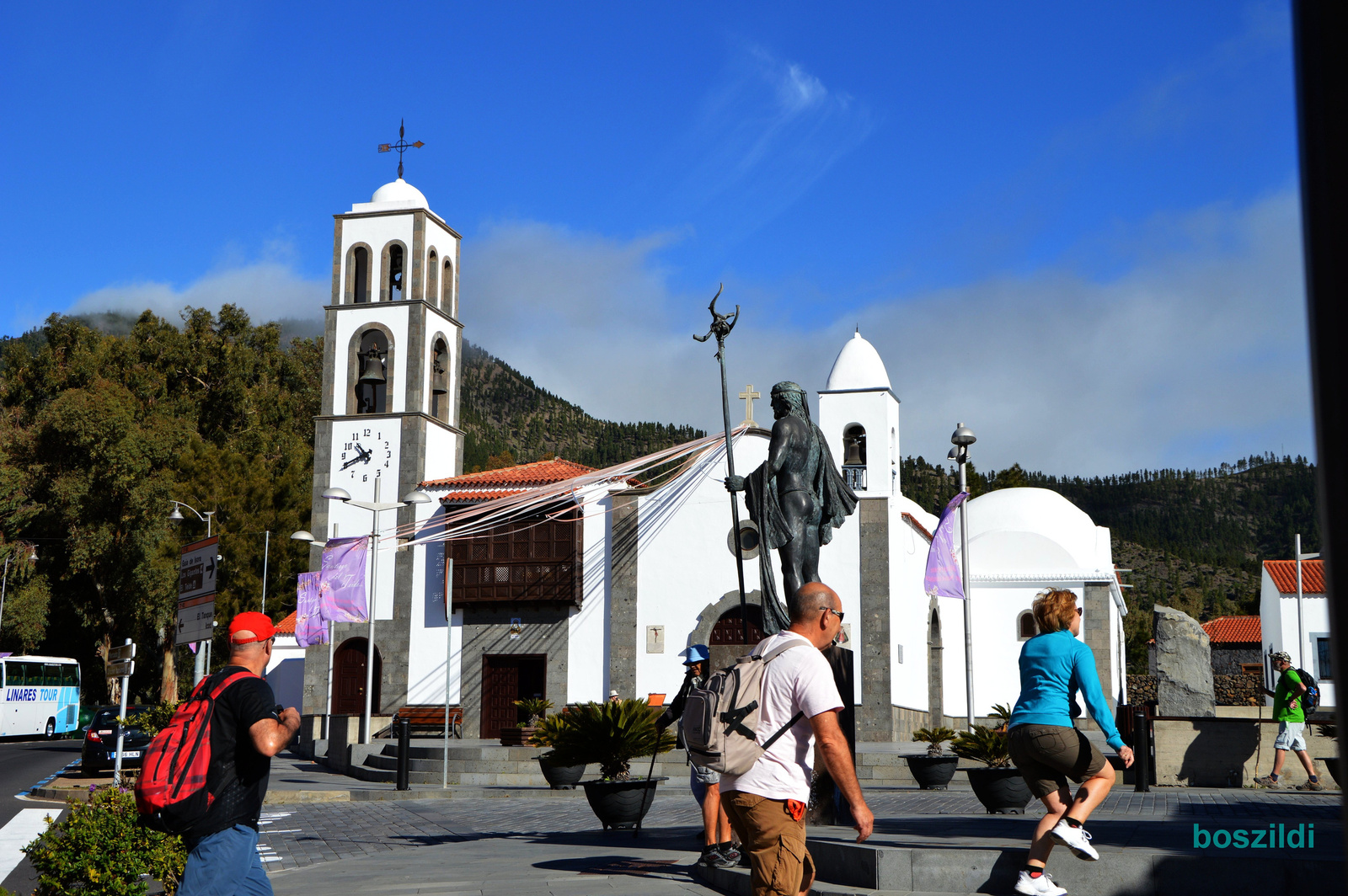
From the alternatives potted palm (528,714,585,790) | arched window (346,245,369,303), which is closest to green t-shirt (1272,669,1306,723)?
potted palm (528,714,585,790)

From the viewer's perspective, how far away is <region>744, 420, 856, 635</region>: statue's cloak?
943 cm

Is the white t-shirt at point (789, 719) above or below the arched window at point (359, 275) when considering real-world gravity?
below

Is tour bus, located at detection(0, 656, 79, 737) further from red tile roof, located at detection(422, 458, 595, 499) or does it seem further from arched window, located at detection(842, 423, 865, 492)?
arched window, located at detection(842, 423, 865, 492)

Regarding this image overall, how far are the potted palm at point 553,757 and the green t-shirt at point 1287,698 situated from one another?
285 inches

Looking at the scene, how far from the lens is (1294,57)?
1.46 metres

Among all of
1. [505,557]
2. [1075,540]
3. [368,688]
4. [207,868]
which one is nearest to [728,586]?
[505,557]

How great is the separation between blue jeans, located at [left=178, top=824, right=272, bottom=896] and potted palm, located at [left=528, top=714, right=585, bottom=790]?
655 centimetres

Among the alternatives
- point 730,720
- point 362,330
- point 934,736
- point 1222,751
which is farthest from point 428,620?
point 730,720

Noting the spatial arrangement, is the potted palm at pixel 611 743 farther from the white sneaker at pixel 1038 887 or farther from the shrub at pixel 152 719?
the shrub at pixel 152 719

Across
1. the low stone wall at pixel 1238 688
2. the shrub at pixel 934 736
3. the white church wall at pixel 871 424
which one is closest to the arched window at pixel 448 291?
the white church wall at pixel 871 424

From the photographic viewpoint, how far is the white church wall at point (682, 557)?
26.5 metres

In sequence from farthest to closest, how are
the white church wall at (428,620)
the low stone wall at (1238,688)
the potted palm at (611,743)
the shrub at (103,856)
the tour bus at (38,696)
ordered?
1. the low stone wall at (1238,688)
2. the tour bus at (38,696)
3. the white church wall at (428,620)
4. the potted palm at (611,743)
5. the shrub at (103,856)

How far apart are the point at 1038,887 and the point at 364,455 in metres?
25.8

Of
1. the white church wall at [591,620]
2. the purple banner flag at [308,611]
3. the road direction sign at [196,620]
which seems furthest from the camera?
the white church wall at [591,620]
